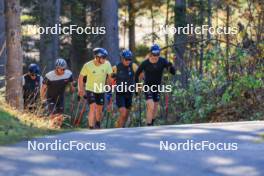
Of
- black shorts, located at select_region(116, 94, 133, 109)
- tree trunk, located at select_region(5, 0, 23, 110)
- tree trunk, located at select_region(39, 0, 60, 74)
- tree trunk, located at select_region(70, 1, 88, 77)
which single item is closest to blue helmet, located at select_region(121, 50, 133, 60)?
black shorts, located at select_region(116, 94, 133, 109)

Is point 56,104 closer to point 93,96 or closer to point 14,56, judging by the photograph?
point 93,96

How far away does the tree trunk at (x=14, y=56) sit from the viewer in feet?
49.5

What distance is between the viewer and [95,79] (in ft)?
53.2

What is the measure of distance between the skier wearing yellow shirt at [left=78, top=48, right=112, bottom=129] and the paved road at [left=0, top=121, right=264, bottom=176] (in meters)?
5.03

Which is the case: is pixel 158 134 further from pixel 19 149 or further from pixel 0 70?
pixel 0 70

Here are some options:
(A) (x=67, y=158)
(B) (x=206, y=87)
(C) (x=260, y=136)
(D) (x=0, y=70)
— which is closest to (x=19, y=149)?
(A) (x=67, y=158)

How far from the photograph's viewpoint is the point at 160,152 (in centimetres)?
952

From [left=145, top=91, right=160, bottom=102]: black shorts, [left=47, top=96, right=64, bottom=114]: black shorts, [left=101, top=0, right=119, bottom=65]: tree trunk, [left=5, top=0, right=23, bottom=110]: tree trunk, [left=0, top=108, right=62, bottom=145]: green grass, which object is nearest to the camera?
[left=0, top=108, right=62, bottom=145]: green grass

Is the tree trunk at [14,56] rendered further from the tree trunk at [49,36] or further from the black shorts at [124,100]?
the tree trunk at [49,36]

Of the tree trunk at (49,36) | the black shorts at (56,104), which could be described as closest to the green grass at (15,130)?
the black shorts at (56,104)

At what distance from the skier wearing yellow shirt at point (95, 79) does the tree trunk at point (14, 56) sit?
1.43 m

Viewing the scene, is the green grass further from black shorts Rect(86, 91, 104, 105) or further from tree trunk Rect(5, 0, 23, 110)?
black shorts Rect(86, 91, 104, 105)

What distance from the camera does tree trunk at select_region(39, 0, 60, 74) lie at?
3144cm

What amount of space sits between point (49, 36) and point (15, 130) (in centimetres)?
2178
